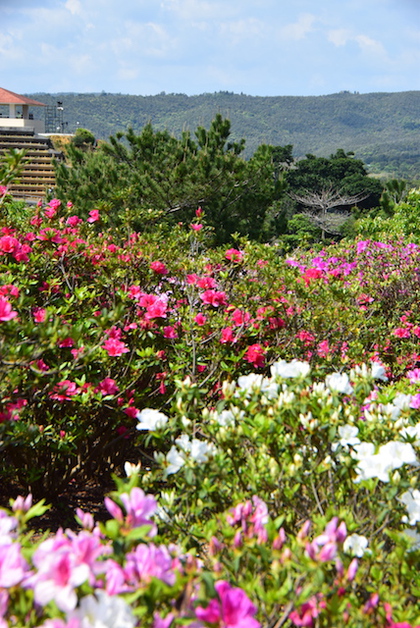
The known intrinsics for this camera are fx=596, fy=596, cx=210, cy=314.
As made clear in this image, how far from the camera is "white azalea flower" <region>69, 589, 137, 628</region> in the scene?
902 mm

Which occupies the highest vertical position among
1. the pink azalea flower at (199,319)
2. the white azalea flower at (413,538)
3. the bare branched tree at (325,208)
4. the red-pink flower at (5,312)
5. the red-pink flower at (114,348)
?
the red-pink flower at (5,312)

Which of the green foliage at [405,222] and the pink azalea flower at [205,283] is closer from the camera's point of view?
the pink azalea flower at [205,283]

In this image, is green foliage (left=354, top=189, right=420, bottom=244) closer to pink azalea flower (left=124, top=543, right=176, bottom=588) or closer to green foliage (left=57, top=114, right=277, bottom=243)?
green foliage (left=57, top=114, right=277, bottom=243)

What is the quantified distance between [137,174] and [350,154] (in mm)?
40902

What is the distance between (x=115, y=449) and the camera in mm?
3371

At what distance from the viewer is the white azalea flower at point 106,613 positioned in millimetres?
902

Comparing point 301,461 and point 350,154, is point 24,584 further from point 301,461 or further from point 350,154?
point 350,154

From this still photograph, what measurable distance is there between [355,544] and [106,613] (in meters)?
0.73

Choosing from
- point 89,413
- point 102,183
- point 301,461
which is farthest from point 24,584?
point 102,183

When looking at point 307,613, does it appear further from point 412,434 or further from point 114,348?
point 114,348

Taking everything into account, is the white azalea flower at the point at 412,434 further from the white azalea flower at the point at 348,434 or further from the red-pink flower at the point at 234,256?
the red-pink flower at the point at 234,256

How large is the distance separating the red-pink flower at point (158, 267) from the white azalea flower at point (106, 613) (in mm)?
2453

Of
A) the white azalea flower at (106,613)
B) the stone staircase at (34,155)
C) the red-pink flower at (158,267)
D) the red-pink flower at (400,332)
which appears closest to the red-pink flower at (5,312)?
the white azalea flower at (106,613)

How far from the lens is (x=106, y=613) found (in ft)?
2.97
